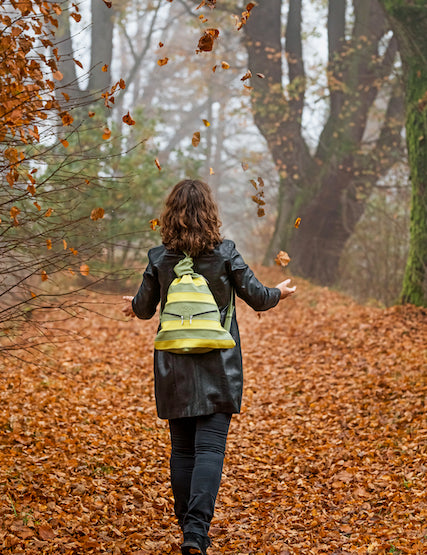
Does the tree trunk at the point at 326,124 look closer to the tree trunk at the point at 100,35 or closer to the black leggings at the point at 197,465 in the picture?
the tree trunk at the point at 100,35

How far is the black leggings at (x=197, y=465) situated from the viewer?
2.90 m

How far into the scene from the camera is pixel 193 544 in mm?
2801

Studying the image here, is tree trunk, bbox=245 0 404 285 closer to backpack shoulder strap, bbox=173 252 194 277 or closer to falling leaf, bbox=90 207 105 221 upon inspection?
falling leaf, bbox=90 207 105 221

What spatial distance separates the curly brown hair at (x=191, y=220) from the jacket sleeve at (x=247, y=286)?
0.14 m

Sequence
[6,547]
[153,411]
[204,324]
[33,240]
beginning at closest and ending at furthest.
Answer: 1. [204,324]
2. [6,547]
3. [33,240]
4. [153,411]

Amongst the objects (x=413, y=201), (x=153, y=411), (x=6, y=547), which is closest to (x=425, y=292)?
(x=413, y=201)

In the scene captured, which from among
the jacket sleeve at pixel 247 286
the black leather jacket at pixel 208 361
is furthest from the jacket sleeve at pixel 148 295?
the jacket sleeve at pixel 247 286

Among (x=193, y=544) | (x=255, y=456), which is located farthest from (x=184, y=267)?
(x=255, y=456)

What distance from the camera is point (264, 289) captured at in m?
3.22

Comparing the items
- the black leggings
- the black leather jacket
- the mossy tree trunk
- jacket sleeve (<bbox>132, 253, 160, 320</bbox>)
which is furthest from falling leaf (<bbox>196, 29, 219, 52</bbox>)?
the mossy tree trunk

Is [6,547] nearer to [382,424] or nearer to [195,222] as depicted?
[195,222]

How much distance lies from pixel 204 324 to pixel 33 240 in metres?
1.67

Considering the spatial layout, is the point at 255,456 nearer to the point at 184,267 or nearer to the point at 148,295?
the point at 148,295

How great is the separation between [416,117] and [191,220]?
7335mm
